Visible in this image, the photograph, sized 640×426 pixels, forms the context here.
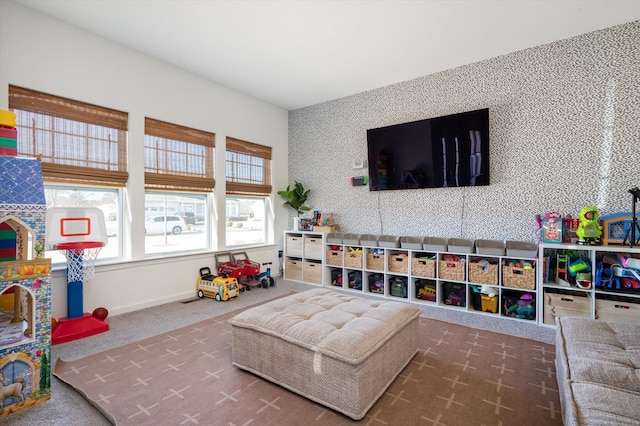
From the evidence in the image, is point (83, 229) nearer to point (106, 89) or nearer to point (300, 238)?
point (106, 89)

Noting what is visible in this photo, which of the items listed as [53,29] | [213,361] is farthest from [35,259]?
[53,29]

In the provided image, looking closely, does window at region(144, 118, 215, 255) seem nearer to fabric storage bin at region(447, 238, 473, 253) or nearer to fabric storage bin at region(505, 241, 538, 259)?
fabric storage bin at region(447, 238, 473, 253)

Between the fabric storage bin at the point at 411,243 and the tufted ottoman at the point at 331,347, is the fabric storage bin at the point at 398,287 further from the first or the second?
the tufted ottoman at the point at 331,347

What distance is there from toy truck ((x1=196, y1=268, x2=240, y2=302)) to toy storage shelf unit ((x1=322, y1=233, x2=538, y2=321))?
1320 millimetres

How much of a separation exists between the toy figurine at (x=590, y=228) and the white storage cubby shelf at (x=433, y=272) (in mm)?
419

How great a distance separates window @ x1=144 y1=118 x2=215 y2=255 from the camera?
3727mm

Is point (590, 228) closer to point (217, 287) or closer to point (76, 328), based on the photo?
point (217, 287)

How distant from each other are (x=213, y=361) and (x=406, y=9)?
330 cm

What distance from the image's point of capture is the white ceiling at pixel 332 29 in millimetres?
2730

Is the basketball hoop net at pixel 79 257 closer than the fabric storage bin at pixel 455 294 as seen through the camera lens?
Yes

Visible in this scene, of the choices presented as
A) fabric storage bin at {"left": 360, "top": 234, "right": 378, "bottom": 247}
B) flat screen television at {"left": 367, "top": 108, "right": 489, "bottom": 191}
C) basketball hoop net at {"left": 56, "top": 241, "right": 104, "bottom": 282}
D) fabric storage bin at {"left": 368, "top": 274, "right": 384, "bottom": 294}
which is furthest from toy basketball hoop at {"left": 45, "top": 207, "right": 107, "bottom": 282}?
flat screen television at {"left": 367, "top": 108, "right": 489, "bottom": 191}

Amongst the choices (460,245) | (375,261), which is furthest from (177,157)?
(460,245)

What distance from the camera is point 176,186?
3920mm

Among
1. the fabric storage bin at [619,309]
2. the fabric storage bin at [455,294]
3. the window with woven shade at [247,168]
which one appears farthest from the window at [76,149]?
the fabric storage bin at [619,309]
